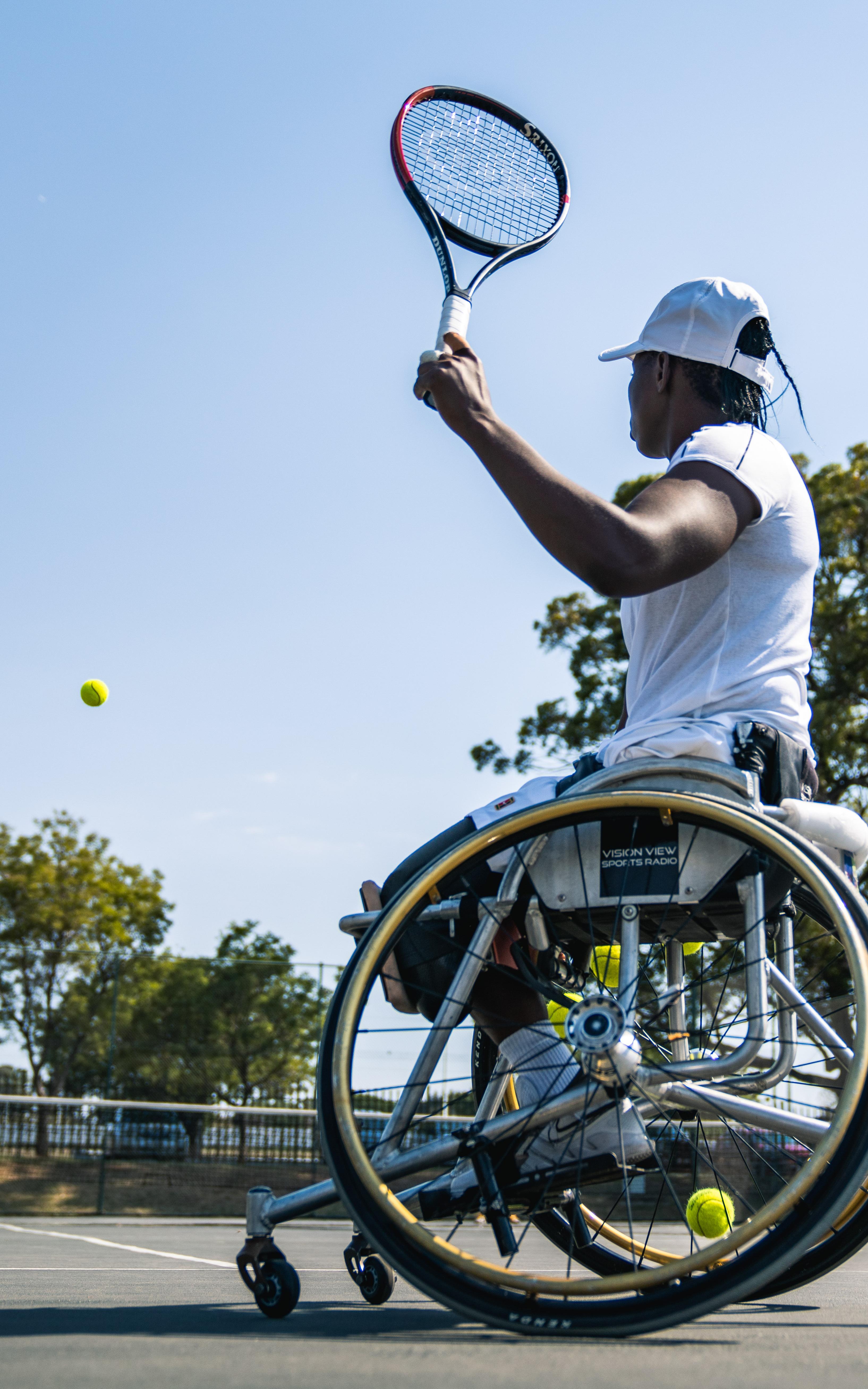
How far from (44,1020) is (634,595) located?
19.9 meters

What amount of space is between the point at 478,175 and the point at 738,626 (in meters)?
1.74

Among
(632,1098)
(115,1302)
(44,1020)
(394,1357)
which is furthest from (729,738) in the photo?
(44,1020)

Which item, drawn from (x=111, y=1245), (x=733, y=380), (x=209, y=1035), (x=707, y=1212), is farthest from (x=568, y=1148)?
(x=209, y=1035)

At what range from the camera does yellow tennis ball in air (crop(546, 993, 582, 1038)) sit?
1.99 metres

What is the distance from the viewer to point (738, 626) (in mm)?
2160

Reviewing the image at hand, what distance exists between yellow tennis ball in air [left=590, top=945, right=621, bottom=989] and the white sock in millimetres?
127

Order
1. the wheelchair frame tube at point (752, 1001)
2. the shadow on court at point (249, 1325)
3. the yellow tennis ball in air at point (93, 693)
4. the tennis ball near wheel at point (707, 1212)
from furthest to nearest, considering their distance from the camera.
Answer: the yellow tennis ball in air at point (93, 693) < the tennis ball near wheel at point (707, 1212) < the wheelchair frame tube at point (752, 1001) < the shadow on court at point (249, 1325)

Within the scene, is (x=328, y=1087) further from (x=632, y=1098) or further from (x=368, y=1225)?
(x=632, y=1098)

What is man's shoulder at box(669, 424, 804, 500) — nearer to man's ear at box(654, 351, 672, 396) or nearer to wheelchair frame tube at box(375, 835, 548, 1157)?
man's ear at box(654, 351, 672, 396)

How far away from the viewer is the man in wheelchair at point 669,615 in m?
1.87

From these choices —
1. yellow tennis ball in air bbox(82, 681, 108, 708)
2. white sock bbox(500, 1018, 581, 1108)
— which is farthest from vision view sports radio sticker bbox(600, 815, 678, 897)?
yellow tennis ball in air bbox(82, 681, 108, 708)

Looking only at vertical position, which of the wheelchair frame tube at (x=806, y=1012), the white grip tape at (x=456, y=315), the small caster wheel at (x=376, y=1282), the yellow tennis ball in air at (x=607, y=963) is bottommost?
the small caster wheel at (x=376, y=1282)

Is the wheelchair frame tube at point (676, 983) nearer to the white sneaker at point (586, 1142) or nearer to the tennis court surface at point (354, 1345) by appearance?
the white sneaker at point (586, 1142)

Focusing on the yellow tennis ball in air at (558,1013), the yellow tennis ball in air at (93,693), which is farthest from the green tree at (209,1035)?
the yellow tennis ball in air at (558,1013)
